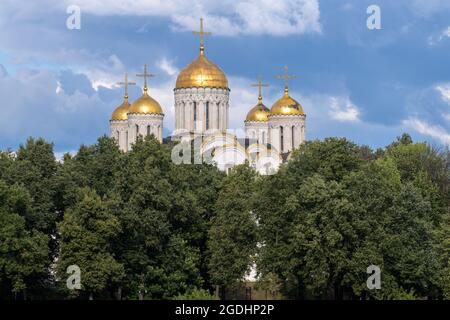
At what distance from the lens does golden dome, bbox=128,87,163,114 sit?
104562mm

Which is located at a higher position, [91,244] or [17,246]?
[91,244]

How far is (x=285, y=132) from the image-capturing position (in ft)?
346

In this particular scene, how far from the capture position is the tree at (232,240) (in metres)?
65.9

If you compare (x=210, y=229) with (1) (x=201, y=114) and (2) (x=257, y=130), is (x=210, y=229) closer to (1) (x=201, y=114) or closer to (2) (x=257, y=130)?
(1) (x=201, y=114)

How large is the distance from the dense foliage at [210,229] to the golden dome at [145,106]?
1314 inches

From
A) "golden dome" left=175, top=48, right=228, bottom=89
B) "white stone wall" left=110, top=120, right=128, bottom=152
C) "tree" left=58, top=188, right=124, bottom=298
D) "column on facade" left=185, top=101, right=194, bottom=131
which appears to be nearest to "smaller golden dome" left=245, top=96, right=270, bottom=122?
"golden dome" left=175, top=48, right=228, bottom=89

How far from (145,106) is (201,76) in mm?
7350

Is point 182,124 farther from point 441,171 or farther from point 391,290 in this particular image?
point 391,290

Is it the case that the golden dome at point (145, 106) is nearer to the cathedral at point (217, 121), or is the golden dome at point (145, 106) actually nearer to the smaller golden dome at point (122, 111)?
the cathedral at point (217, 121)

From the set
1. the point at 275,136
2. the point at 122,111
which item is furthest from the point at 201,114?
the point at 122,111

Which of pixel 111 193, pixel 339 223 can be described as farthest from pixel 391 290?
pixel 111 193

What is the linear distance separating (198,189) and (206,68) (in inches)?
1117

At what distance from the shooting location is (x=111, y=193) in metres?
64.6

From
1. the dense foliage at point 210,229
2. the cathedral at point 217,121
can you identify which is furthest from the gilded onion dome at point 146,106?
the dense foliage at point 210,229
